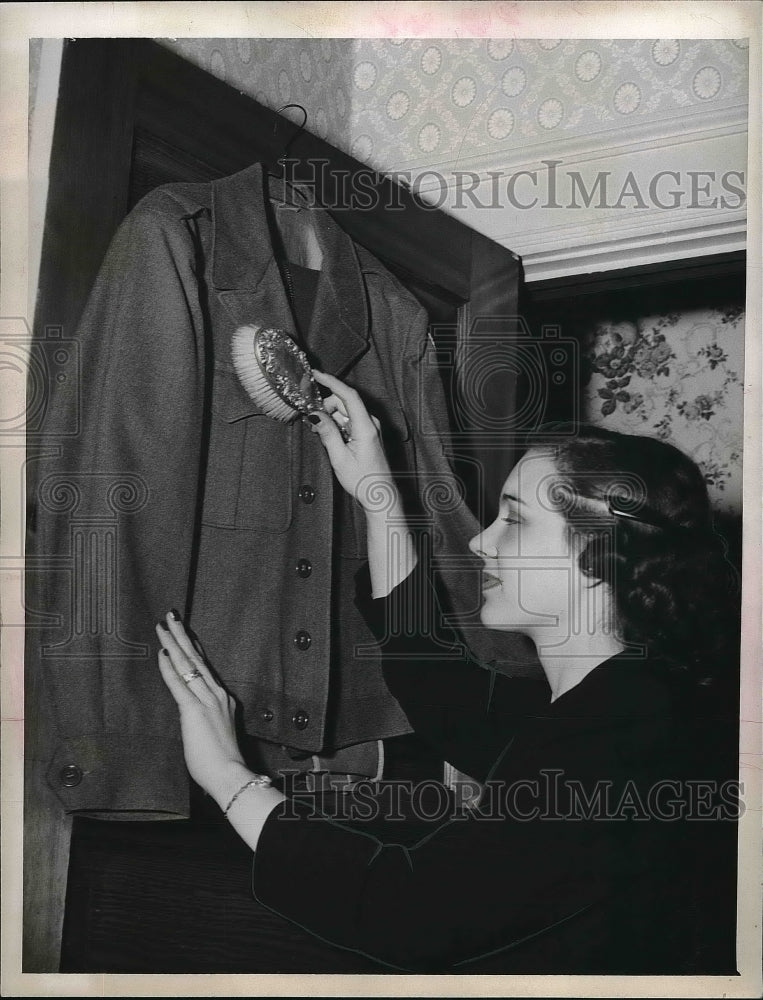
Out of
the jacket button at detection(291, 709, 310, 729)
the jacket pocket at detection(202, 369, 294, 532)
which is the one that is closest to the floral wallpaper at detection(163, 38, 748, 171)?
the jacket pocket at detection(202, 369, 294, 532)

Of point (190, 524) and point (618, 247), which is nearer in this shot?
point (190, 524)

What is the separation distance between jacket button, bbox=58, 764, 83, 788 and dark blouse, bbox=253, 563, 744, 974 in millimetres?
243

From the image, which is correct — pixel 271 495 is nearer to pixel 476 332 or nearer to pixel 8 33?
pixel 476 332

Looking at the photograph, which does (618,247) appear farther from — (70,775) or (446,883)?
(70,775)

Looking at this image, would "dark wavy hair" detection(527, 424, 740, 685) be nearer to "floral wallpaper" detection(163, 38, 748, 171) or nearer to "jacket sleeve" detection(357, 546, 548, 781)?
"jacket sleeve" detection(357, 546, 548, 781)

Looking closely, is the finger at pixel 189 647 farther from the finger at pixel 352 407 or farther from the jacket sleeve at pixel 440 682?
the finger at pixel 352 407

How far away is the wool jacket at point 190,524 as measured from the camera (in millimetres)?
1218

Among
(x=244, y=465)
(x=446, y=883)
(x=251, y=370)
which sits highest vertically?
(x=251, y=370)

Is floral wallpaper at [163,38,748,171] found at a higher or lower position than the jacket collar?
higher

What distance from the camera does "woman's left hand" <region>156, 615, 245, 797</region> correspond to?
1.23m

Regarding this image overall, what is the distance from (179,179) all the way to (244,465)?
36 centimetres

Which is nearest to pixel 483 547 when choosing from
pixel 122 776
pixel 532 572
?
pixel 532 572

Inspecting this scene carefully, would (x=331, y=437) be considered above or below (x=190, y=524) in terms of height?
above

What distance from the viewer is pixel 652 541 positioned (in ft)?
4.38
